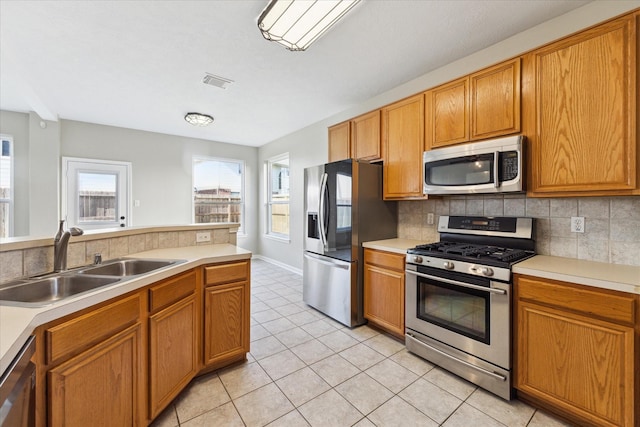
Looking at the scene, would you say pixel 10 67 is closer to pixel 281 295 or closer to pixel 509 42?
pixel 281 295

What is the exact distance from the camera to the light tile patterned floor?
63.6 inches

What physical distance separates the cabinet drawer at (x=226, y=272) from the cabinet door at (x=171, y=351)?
0.17m

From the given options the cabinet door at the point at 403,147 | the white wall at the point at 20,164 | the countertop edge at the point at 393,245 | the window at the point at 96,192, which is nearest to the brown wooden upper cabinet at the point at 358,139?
the cabinet door at the point at 403,147

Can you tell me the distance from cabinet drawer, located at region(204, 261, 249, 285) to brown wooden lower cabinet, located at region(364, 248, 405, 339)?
1.29 m

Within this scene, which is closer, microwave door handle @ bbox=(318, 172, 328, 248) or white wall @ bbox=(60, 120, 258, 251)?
microwave door handle @ bbox=(318, 172, 328, 248)

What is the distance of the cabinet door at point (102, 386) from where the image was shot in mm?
1037

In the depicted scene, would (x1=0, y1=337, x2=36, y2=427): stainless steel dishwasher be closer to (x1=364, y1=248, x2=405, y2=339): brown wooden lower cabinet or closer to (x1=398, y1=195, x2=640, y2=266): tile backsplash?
(x1=364, y1=248, x2=405, y2=339): brown wooden lower cabinet

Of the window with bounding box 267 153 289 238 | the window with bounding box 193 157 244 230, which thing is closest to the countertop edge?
the window with bounding box 267 153 289 238

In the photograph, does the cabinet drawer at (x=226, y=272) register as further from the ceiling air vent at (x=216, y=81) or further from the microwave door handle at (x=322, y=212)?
the ceiling air vent at (x=216, y=81)

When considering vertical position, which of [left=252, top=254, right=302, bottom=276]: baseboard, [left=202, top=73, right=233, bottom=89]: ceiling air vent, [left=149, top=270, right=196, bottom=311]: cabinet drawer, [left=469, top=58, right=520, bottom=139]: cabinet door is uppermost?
[left=202, top=73, right=233, bottom=89]: ceiling air vent

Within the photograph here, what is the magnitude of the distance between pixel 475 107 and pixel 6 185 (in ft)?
20.0

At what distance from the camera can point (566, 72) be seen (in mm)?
1788

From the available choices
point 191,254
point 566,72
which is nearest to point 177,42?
point 191,254

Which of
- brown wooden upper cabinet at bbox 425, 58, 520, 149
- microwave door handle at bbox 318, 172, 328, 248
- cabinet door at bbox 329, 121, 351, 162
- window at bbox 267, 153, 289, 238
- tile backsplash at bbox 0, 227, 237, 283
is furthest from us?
window at bbox 267, 153, 289, 238
